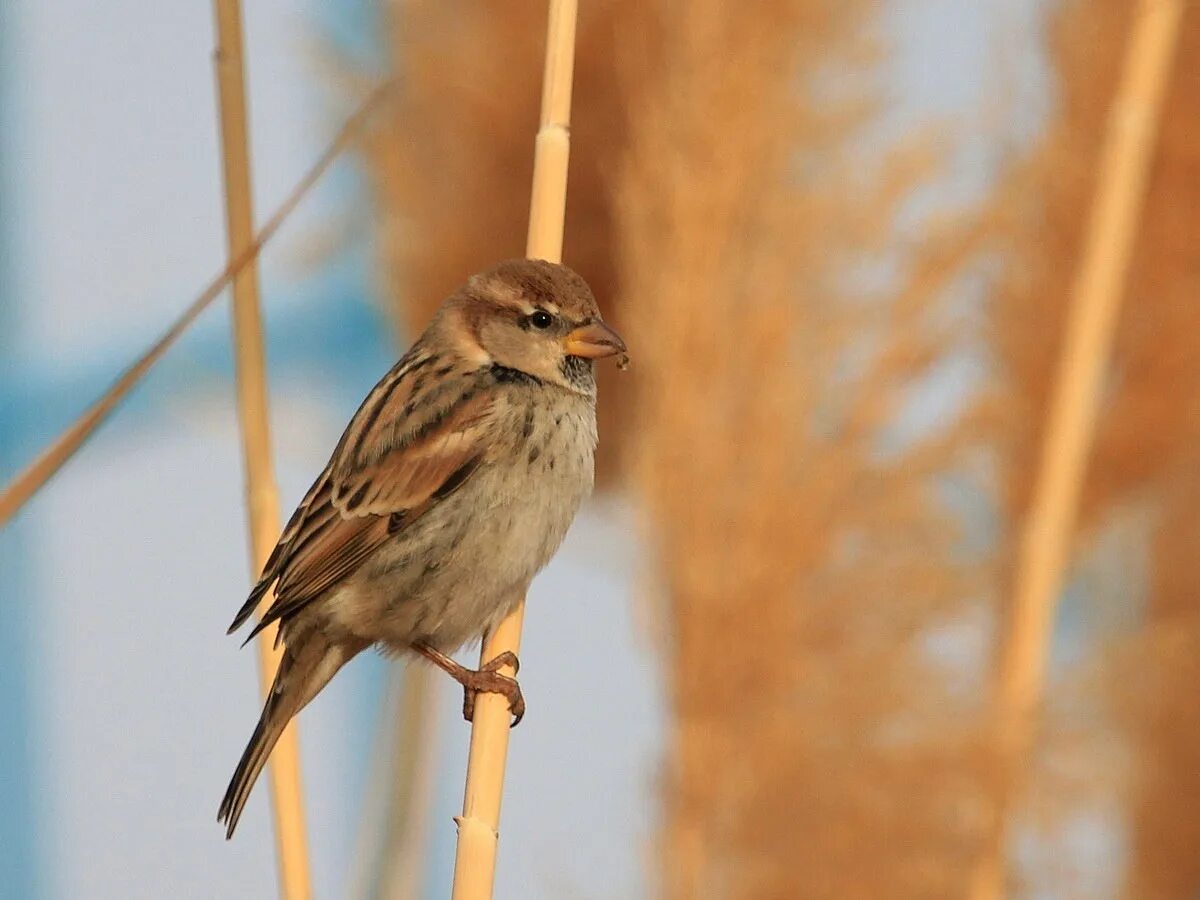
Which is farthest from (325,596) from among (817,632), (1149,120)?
(1149,120)

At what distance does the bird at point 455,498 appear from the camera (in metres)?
2.20

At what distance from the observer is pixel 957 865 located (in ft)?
→ 7.32

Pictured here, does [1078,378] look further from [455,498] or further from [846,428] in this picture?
[455,498]

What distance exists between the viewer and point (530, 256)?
177cm

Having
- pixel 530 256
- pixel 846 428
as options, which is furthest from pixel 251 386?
pixel 846 428

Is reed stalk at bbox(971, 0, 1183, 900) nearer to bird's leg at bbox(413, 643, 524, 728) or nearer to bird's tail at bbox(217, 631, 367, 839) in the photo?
bird's leg at bbox(413, 643, 524, 728)

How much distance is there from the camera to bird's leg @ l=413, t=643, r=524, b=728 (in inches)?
79.4

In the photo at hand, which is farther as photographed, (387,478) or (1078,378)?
(387,478)

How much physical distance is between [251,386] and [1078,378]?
1086 millimetres

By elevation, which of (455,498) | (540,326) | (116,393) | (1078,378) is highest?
(540,326)

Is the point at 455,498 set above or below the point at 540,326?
below

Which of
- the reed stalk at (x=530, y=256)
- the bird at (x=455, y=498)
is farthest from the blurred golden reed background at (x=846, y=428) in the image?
the reed stalk at (x=530, y=256)

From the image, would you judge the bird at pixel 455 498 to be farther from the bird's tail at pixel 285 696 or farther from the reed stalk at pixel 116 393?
the reed stalk at pixel 116 393

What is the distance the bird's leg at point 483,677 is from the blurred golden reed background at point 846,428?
0.22 metres
